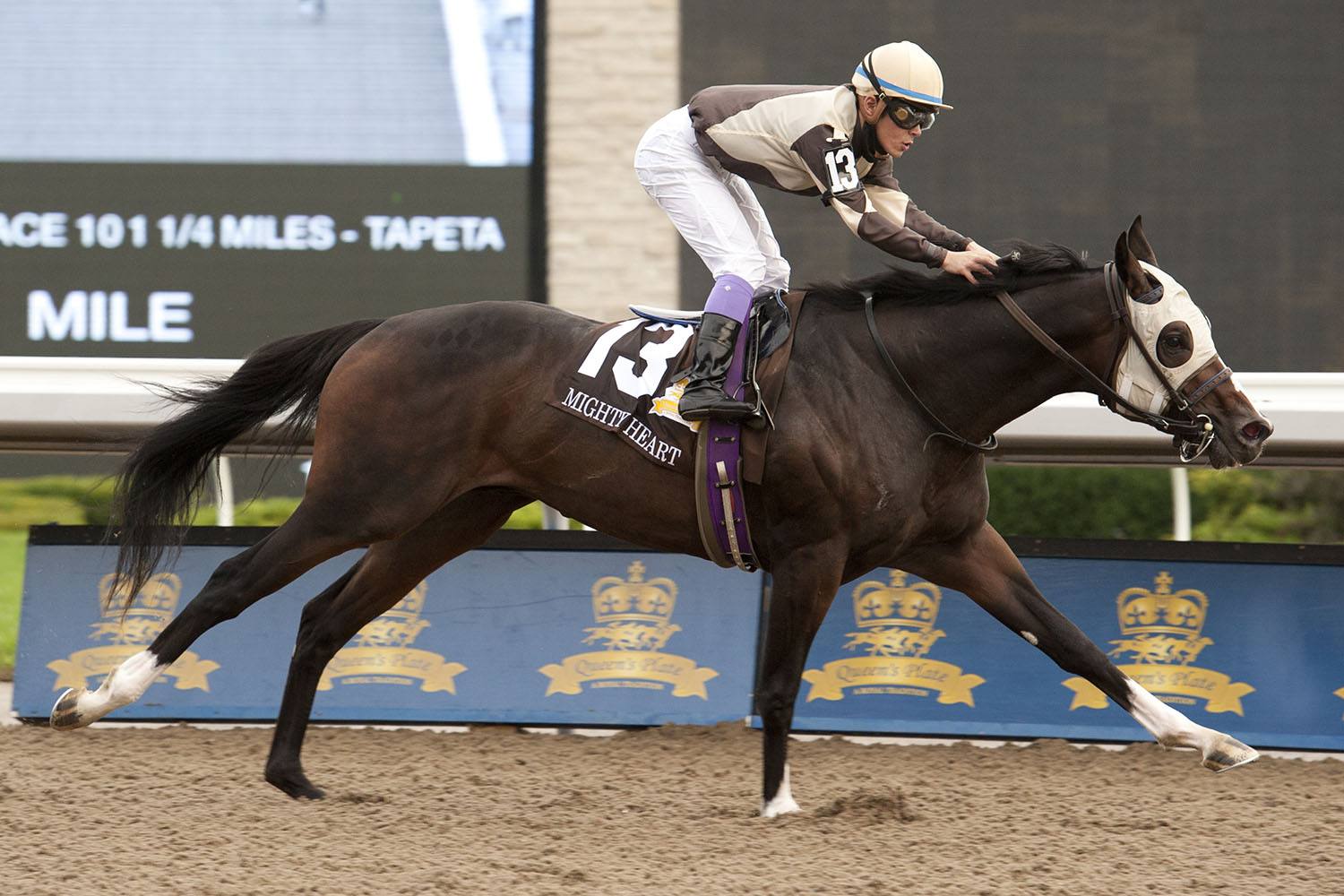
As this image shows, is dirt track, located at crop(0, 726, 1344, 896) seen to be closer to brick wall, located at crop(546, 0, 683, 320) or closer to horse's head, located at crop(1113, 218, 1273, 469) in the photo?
horse's head, located at crop(1113, 218, 1273, 469)

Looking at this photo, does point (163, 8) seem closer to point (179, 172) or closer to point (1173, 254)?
point (179, 172)

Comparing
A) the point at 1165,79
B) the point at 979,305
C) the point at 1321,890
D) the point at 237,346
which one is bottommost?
the point at 1321,890

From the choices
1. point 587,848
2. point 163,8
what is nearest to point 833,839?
point 587,848

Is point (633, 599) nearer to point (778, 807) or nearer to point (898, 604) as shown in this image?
point (898, 604)

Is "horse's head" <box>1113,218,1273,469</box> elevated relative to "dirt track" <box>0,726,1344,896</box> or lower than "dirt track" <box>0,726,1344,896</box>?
elevated

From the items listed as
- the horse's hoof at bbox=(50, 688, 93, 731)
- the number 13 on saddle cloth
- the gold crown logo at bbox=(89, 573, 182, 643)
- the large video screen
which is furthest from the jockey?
the large video screen

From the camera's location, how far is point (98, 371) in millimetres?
5527

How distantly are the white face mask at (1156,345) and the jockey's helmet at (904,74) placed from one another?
71 cm

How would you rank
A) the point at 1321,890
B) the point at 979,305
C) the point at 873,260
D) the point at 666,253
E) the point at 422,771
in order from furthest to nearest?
the point at 666,253 < the point at 873,260 < the point at 422,771 < the point at 979,305 < the point at 1321,890

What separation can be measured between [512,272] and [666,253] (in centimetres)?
87

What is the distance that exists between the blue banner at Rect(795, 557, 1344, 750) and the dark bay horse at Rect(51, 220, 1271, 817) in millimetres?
1112

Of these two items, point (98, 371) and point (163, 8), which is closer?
point (98, 371)

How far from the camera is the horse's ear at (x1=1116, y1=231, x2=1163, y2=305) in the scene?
3.85 meters

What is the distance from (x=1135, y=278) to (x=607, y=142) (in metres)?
4.67
